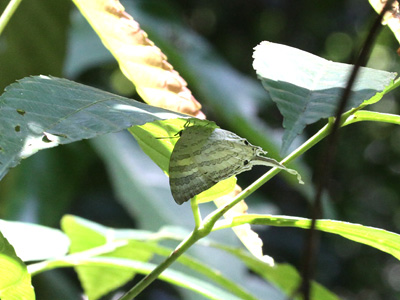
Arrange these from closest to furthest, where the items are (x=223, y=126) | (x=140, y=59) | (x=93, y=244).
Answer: (x=140, y=59) → (x=93, y=244) → (x=223, y=126)

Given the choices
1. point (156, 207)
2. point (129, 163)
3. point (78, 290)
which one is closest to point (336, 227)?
point (156, 207)

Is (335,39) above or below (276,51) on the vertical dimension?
below

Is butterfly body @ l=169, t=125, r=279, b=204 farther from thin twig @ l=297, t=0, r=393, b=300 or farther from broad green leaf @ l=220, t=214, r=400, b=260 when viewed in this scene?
thin twig @ l=297, t=0, r=393, b=300

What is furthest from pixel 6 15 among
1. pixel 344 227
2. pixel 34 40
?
pixel 34 40

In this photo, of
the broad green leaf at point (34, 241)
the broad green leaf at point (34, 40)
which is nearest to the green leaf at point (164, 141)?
the broad green leaf at point (34, 241)

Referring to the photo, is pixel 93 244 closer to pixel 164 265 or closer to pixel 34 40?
pixel 164 265

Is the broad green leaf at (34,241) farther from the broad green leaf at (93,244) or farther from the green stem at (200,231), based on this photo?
the green stem at (200,231)

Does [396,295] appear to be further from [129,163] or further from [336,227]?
[336,227]
